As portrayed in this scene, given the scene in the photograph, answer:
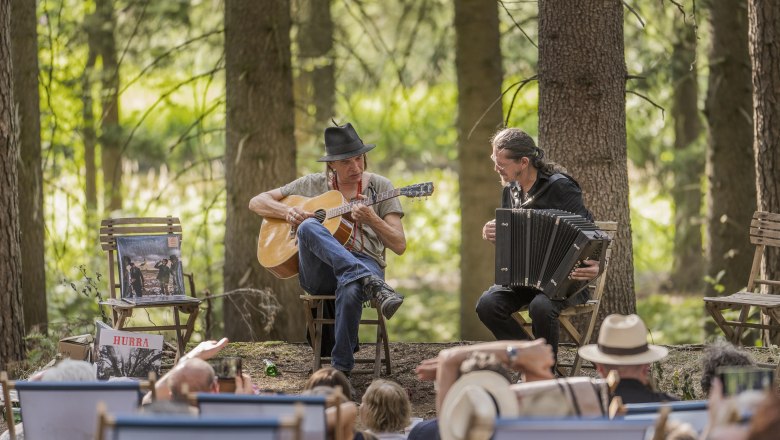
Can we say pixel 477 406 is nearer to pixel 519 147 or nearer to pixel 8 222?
pixel 519 147

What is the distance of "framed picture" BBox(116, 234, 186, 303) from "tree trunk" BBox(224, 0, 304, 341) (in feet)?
4.70

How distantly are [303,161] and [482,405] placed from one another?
335 inches

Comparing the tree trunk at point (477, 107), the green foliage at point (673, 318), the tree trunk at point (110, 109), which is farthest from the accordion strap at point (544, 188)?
the green foliage at point (673, 318)

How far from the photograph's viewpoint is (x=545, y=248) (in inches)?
233


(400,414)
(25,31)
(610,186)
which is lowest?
(400,414)

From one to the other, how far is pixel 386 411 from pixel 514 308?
78.6 inches

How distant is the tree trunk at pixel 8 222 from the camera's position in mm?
7043

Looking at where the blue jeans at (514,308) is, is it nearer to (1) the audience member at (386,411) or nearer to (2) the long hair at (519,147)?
(2) the long hair at (519,147)

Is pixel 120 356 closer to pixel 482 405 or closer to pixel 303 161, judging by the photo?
pixel 482 405

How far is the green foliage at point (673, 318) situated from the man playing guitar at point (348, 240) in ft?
21.3

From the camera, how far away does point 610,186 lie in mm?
7277

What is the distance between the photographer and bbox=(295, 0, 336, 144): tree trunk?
10.8m

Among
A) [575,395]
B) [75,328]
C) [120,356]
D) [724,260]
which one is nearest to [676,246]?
[724,260]

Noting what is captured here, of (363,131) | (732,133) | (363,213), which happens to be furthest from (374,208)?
(363,131)
